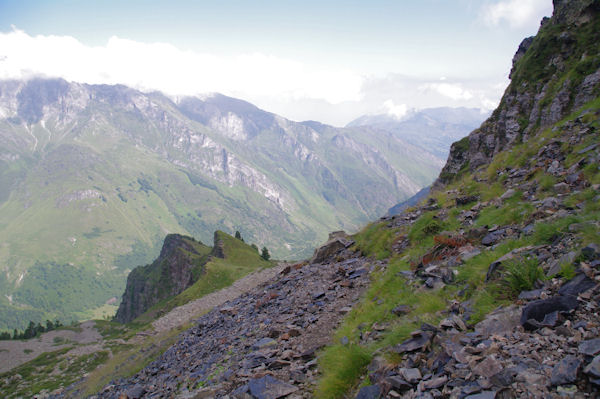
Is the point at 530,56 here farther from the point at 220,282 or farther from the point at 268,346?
the point at 220,282

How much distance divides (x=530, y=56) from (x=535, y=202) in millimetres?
45808

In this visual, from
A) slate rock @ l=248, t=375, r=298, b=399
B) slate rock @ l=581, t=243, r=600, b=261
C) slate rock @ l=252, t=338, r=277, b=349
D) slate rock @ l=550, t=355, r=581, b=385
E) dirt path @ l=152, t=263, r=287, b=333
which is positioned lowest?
dirt path @ l=152, t=263, r=287, b=333

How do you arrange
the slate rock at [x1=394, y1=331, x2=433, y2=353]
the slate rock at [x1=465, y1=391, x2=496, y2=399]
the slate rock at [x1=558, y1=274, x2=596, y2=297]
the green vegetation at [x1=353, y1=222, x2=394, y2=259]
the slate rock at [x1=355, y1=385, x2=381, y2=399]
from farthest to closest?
the green vegetation at [x1=353, y1=222, x2=394, y2=259], the slate rock at [x1=394, y1=331, x2=433, y2=353], the slate rock at [x1=355, y1=385, x2=381, y2=399], the slate rock at [x1=558, y1=274, x2=596, y2=297], the slate rock at [x1=465, y1=391, x2=496, y2=399]

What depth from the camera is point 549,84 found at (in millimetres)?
37188

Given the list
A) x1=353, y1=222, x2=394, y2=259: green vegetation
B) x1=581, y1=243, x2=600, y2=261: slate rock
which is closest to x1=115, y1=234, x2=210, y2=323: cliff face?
x1=353, y1=222, x2=394, y2=259: green vegetation

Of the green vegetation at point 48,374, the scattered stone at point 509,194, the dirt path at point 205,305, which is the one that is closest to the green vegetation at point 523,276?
the scattered stone at point 509,194

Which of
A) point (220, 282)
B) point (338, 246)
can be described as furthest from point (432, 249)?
point (220, 282)

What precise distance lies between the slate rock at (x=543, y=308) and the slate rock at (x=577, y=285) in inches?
6.6

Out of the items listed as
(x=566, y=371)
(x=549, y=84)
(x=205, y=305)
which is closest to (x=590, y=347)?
(x=566, y=371)

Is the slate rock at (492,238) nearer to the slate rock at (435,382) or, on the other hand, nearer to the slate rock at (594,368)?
the slate rock at (435,382)

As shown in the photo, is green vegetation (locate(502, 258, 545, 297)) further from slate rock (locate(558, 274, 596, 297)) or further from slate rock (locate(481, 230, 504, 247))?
slate rock (locate(481, 230, 504, 247))

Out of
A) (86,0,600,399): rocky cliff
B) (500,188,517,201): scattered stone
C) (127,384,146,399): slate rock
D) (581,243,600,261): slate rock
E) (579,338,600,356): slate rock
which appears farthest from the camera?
(500,188,517,201): scattered stone

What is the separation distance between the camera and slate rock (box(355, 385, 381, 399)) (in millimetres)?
5716

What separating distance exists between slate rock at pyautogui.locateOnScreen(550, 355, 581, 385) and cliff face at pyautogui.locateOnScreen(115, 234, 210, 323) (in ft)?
256
